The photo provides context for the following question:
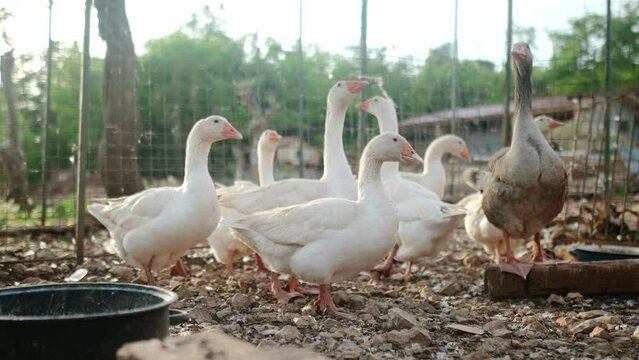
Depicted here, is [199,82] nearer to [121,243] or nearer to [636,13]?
[121,243]

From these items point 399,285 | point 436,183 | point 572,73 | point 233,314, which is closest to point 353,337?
point 233,314

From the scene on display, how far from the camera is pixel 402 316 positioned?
464cm

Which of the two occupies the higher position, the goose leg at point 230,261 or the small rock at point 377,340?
the small rock at point 377,340

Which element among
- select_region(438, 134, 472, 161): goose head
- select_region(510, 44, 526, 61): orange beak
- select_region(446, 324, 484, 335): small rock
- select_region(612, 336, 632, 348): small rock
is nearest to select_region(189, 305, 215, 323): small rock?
select_region(446, 324, 484, 335): small rock

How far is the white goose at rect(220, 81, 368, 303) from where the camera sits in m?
6.77

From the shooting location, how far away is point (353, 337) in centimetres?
437

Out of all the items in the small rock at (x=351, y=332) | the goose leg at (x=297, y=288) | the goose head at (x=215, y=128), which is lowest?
the goose leg at (x=297, y=288)

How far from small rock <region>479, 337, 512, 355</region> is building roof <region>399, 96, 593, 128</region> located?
256 inches

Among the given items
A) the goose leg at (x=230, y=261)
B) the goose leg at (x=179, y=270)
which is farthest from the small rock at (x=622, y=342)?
the goose leg at (x=179, y=270)

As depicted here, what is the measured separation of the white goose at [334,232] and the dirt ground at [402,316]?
0.35m

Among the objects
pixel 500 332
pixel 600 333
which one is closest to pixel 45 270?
pixel 500 332

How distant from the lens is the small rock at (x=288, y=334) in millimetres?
4363

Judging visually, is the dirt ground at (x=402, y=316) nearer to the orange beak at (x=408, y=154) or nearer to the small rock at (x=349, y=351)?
the small rock at (x=349, y=351)

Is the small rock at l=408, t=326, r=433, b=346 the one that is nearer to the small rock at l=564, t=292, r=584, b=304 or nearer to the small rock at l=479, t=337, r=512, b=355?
the small rock at l=479, t=337, r=512, b=355
